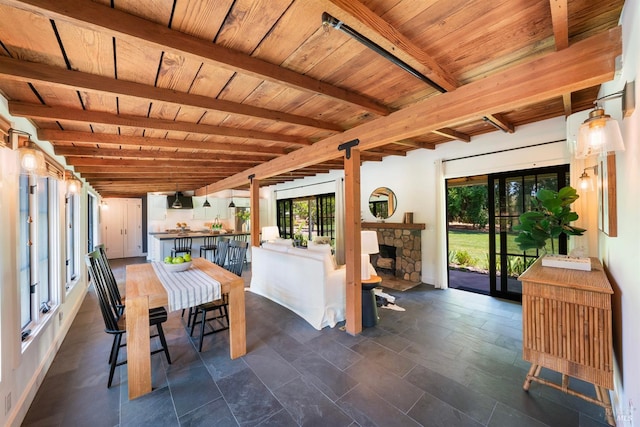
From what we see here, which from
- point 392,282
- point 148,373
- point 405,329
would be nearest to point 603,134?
point 405,329

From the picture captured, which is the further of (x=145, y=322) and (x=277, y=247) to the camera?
(x=277, y=247)

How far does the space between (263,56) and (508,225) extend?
4.32 meters

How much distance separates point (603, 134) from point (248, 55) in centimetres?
202

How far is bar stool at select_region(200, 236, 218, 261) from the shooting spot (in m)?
6.46

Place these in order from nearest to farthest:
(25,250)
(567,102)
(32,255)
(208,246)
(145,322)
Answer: (145,322) < (25,250) < (32,255) < (567,102) < (208,246)

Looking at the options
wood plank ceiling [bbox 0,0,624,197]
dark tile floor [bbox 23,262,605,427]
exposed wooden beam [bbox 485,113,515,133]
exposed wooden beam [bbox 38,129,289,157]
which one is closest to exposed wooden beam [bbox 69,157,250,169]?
exposed wooden beam [bbox 38,129,289,157]

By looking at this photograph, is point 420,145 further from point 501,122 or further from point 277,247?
point 277,247

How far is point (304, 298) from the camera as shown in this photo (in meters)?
3.43

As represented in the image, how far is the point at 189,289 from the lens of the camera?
88.3 inches

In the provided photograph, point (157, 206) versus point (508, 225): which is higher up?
point (157, 206)

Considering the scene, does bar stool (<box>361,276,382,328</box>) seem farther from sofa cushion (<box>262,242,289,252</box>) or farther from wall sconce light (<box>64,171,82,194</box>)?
wall sconce light (<box>64,171,82,194</box>)

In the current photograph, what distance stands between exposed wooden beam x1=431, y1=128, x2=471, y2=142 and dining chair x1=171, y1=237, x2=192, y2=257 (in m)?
6.24

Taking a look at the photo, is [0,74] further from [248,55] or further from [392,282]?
[392,282]

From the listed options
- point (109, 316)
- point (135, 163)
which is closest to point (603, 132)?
point (109, 316)
